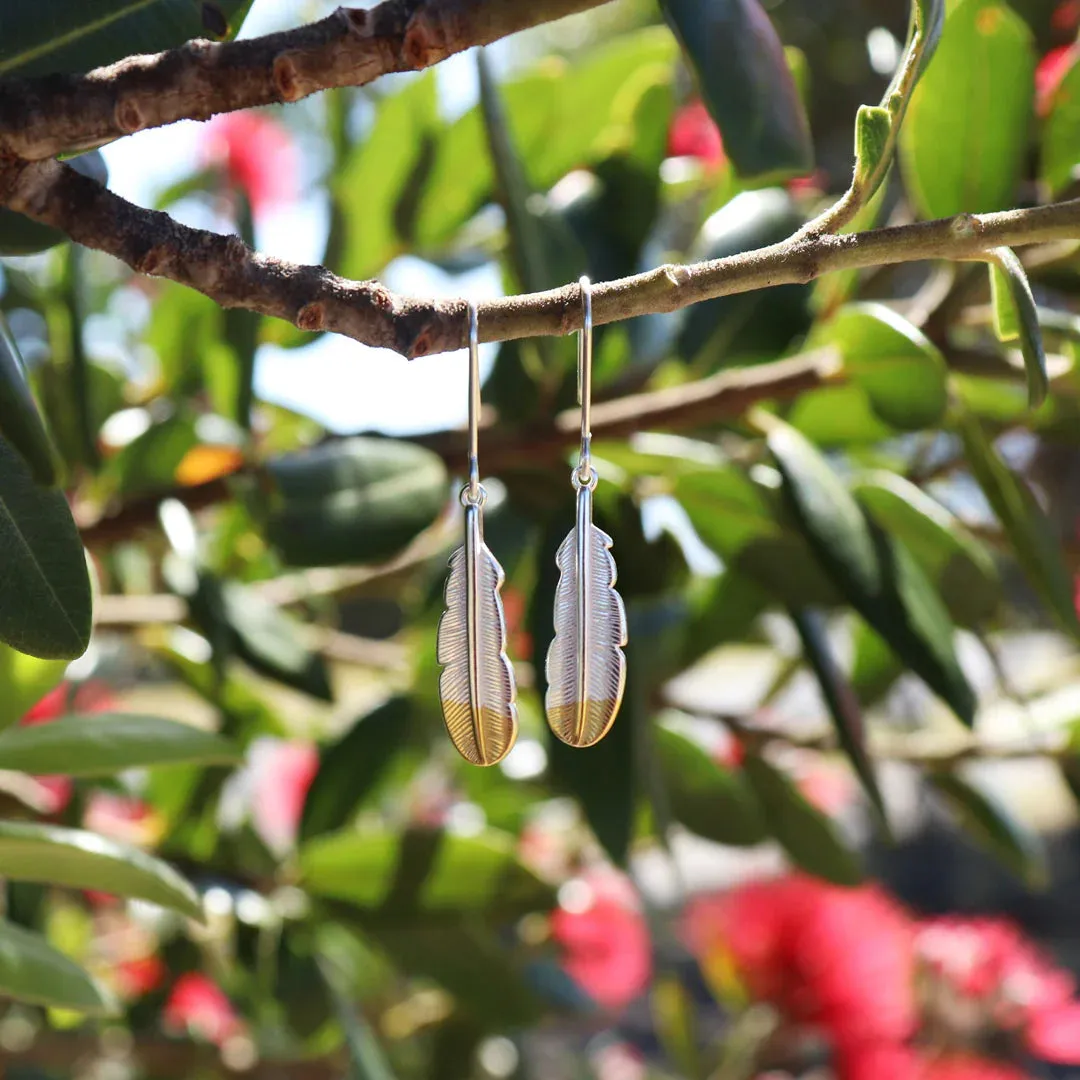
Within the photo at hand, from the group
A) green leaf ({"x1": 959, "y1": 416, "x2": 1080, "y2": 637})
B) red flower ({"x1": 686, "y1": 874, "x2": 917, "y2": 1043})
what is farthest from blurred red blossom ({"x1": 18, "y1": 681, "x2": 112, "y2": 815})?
red flower ({"x1": 686, "y1": 874, "x2": 917, "y2": 1043})

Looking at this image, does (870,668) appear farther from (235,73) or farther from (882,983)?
(235,73)

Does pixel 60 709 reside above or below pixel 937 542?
below

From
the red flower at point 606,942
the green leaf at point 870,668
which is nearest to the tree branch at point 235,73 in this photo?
the green leaf at point 870,668

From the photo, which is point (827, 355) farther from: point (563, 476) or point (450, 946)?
point (450, 946)

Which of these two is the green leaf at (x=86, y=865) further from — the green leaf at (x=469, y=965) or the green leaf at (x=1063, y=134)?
the green leaf at (x=1063, y=134)

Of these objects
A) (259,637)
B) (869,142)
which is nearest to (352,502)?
(259,637)

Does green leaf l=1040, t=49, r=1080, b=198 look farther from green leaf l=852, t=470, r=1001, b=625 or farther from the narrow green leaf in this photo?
the narrow green leaf
